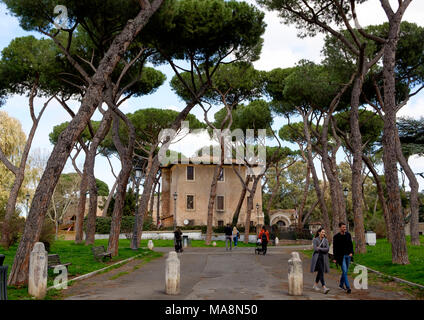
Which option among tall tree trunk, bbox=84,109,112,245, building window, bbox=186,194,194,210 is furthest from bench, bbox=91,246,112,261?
building window, bbox=186,194,194,210

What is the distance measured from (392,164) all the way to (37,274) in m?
10.8

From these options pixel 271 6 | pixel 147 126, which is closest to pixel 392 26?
pixel 271 6

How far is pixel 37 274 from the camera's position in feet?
25.8

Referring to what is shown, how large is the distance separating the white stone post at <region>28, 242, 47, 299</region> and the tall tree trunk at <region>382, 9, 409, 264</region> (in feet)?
33.4

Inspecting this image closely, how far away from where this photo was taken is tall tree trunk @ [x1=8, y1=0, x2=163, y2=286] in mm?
8750

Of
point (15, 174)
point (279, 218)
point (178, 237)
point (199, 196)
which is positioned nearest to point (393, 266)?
point (178, 237)

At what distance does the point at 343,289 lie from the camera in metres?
9.45

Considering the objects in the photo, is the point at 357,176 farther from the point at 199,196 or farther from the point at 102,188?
the point at 102,188

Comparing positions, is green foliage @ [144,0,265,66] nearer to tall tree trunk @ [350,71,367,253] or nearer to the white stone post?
tall tree trunk @ [350,71,367,253]

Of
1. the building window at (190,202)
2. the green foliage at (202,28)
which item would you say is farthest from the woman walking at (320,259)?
the building window at (190,202)

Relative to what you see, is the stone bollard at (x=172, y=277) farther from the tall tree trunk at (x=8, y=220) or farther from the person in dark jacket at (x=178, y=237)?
the tall tree trunk at (x=8, y=220)

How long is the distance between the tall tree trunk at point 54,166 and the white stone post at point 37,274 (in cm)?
93
